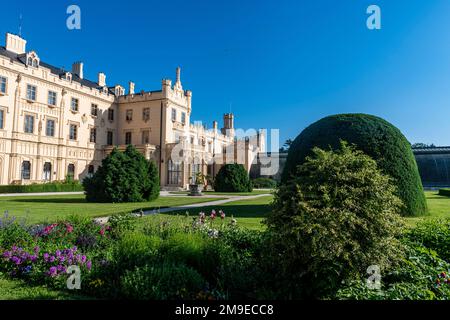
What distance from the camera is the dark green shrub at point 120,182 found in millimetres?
18828

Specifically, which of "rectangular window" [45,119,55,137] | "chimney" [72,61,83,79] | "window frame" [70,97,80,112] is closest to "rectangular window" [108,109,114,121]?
"window frame" [70,97,80,112]

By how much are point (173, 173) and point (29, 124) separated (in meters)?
17.2

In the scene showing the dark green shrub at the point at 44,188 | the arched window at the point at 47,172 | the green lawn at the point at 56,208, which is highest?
the arched window at the point at 47,172

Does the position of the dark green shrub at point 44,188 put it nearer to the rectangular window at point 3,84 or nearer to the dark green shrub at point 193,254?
the rectangular window at point 3,84

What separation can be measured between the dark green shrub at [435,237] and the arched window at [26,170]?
3410 cm

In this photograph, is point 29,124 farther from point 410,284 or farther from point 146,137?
point 410,284

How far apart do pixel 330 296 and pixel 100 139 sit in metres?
40.2

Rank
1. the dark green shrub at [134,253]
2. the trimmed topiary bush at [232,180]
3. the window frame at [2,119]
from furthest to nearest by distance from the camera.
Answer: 1. the trimmed topiary bush at [232,180]
2. the window frame at [2,119]
3. the dark green shrub at [134,253]

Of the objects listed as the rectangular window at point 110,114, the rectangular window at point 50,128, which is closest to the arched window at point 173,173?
the rectangular window at point 110,114

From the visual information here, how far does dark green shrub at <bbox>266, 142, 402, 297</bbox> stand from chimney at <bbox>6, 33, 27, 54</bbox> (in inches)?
1533

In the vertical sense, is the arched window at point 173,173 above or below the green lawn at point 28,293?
above

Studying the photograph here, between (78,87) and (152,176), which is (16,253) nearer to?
(152,176)

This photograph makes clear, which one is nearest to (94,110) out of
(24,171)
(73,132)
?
(73,132)

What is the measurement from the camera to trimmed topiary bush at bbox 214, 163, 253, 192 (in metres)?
34.6
